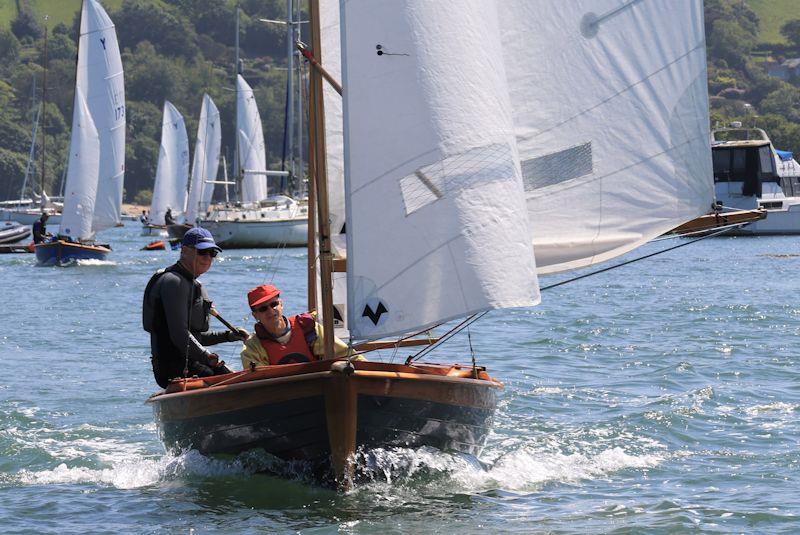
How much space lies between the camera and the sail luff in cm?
4162

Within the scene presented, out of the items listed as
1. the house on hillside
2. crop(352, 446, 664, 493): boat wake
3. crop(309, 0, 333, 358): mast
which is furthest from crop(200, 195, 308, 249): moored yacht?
the house on hillside

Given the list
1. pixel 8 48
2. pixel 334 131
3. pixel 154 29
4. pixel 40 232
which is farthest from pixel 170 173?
pixel 154 29

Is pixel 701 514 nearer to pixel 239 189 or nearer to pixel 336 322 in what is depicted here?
pixel 336 322

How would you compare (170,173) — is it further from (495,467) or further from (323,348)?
(323,348)

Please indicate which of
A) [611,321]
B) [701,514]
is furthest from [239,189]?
[701,514]

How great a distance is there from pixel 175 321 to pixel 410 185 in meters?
2.01

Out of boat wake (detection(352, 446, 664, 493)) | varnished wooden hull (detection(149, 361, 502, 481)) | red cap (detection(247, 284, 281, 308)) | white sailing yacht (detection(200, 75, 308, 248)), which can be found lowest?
boat wake (detection(352, 446, 664, 493))

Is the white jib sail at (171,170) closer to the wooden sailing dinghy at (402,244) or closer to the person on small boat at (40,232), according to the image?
the person on small boat at (40,232)

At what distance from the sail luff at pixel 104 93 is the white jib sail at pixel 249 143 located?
58.6ft

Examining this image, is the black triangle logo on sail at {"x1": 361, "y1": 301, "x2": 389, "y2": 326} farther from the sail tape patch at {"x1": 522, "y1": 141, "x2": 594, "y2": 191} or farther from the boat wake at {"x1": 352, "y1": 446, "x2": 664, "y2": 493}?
the sail tape patch at {"x1": 522, "y1": 141, "x2": 594, "y2": 191}

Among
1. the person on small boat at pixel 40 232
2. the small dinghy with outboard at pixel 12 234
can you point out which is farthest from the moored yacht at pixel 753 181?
the small dinghy with outboard at pixel 12 234

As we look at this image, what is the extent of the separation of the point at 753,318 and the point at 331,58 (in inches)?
517

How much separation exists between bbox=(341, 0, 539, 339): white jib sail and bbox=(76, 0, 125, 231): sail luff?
1314 inches

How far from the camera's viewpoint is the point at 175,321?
395 inches
